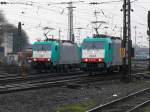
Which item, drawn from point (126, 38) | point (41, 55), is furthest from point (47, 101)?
point (41, 55)

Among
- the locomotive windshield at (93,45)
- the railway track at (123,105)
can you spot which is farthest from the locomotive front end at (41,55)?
the railway track at (123,105)

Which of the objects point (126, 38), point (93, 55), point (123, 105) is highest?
point (126, 38)

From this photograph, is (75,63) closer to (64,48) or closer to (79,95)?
(64,48)

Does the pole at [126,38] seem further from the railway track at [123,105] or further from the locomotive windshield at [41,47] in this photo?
the locomotive windshield at [41,47]

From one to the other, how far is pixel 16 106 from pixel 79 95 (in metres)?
5.63

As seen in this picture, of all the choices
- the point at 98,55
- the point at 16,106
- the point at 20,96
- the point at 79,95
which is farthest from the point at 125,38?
the point at 16,106

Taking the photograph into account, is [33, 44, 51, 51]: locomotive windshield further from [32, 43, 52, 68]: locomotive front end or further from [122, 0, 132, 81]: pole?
[122, 0, 132, 81]: pole

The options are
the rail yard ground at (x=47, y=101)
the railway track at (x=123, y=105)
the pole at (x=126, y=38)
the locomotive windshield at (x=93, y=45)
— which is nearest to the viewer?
the railway track at (x=123, y=105)

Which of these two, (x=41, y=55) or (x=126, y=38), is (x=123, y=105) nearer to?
(x=126, y=38)

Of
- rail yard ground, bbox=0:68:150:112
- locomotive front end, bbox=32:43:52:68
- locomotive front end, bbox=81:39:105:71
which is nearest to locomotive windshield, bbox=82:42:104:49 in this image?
locomotive front end, bbox=81:39:105:71

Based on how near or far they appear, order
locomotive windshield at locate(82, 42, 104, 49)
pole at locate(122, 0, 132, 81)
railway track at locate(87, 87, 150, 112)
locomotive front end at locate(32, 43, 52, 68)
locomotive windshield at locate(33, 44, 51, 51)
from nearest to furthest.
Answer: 1. railway track at locate(87, 87, 150, 112)
2. pole at locate(122, 0, 132, 81)
3. locomotive windshield at locate(82, 42, 104, 49)
4. locomotive front end at locate(32, 43, 52, 68)
5. locomotive windshield at locate(33, 44, 51, 51)

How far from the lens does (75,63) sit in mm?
51094

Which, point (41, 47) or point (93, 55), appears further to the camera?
point (41, 47)

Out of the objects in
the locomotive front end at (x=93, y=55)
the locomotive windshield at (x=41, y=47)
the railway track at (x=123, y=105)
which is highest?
the locomotive windshield at (x=41, y=47)
